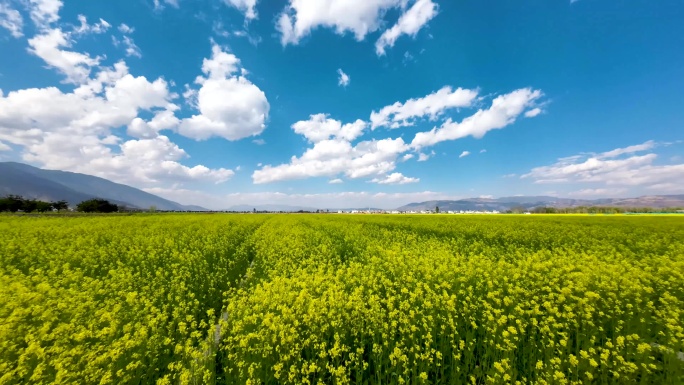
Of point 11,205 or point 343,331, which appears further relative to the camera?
point 11,205

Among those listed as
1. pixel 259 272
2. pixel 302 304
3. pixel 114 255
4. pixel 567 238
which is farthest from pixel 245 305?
pixel 567 238

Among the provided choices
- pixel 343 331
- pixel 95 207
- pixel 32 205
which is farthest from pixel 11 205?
pixel 343 331

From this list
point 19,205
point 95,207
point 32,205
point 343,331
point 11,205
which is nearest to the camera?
point 343,331

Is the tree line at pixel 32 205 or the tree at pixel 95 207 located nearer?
the tree line at pixel 32 205

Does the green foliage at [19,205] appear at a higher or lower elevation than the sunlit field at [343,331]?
higher

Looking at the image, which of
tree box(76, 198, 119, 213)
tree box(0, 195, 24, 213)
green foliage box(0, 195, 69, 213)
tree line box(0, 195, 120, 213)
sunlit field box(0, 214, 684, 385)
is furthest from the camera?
tree box(76, 198, 119, 213)

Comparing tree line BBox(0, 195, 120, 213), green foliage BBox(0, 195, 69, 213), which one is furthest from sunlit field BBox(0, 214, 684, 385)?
tree line BBox(0, 195, 120, 213)

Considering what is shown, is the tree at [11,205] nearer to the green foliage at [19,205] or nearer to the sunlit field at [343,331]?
the green foliage at [19,205]

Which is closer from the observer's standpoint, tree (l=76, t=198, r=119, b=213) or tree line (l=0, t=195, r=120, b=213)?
tree line (l=0, t=195, r=120, b=213)

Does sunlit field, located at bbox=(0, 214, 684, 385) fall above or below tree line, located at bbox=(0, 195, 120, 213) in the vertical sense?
below

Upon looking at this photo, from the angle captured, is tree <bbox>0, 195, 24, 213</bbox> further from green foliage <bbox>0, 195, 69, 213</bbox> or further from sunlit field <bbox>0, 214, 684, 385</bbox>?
sunlit field <bbox>0, 214, 684, 385</bbox>

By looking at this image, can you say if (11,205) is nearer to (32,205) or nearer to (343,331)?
(32,205)

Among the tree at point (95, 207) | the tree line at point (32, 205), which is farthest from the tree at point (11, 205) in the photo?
the tree at point (95, 207)

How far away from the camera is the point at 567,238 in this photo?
19078 millimetres
